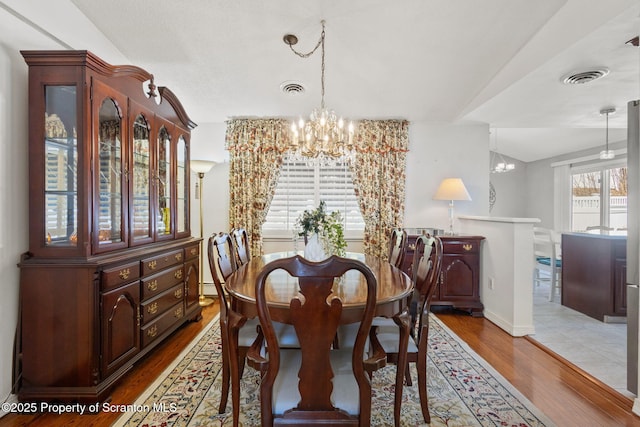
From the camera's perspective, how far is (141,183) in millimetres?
2453

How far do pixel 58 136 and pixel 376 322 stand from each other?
7.74ft

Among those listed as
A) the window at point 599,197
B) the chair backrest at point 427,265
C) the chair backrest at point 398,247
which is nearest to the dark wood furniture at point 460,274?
the chair backrest at point 398,247

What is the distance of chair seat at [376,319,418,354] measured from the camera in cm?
166

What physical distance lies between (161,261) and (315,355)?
1.91m

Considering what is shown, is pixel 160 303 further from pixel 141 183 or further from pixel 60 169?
pixel 60 169

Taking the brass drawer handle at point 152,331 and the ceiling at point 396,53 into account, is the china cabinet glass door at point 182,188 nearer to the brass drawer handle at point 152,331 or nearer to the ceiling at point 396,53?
the ceiling at point 396,53

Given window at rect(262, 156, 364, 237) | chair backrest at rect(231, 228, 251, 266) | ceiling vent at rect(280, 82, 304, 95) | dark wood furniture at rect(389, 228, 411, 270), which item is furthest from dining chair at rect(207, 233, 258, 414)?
window at rect(262, 156, 364, 237)

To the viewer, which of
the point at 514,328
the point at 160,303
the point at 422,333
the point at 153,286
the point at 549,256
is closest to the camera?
the point at 422,333

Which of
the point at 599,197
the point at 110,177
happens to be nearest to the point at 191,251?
the point at 110,177

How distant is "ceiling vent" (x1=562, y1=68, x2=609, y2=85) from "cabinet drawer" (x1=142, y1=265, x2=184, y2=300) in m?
3.85

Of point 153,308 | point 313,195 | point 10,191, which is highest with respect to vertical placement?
point 313,195

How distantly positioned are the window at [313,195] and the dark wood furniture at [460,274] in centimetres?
111

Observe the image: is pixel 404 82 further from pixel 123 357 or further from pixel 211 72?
pixel 123 357

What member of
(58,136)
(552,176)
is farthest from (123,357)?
(552,176)
